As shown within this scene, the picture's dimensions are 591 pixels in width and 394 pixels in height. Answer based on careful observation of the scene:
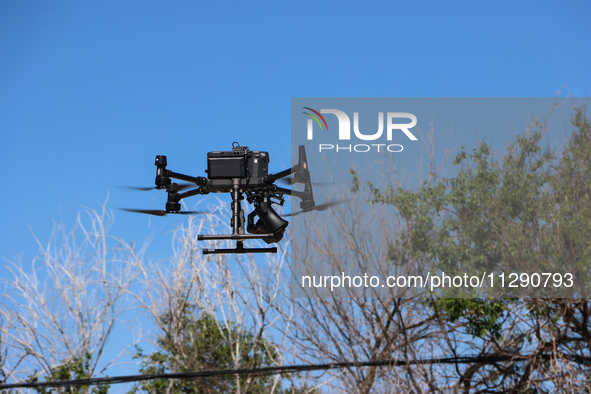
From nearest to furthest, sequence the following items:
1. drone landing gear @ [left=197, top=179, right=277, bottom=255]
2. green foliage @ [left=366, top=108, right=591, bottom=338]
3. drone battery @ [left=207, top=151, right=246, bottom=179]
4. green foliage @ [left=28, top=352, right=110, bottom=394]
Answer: drone landing gear @ [left=197, top=179, right=277, bottom=255] < drone battery @ [left=207, top=151, right=246, bottom=179] < green foliage @ [left=366, top=108, right=591, bottom=338] < green foliage @ [left=28, top=352, right=110, bottom=394]

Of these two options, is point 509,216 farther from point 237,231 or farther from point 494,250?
point 237,231

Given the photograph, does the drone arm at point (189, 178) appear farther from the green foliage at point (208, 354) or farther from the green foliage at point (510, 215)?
the green foliage at point (208, 354)

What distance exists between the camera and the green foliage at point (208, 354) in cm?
1320

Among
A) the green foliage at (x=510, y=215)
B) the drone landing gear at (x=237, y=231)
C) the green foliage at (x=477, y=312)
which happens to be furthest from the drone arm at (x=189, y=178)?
the green foliage at (x=477, y=312)

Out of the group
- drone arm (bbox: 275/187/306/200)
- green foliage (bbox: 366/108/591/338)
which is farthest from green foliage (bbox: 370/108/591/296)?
drone arm (bbox: 275/187/306/200)

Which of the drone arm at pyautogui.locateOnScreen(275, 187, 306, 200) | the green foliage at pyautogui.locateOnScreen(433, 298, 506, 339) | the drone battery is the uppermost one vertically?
the green foliage at pyautogui.locateOnScreen(433, 298, 506, 339)

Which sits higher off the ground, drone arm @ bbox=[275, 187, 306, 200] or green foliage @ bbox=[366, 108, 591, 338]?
green foliage @ bbox=[366, 108, 591, 338]

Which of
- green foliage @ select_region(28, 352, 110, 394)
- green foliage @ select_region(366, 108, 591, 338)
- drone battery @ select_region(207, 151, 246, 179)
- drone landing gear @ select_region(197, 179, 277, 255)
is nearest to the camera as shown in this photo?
drone landing gear @ select_region(197, 179, 277, 255)

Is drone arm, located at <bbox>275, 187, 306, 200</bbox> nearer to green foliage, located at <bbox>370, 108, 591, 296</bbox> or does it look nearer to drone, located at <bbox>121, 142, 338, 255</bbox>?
drone, located at <bbox>121, 142, 338, 255</bbox>

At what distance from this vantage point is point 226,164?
14.9 ft

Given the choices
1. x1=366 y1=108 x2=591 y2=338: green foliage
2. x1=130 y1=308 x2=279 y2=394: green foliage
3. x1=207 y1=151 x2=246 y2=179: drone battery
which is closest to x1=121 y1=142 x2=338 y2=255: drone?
x1=207 y1=151 x2=246 y2=179: drone battery

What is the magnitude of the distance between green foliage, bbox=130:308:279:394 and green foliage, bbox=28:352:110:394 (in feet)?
4.79

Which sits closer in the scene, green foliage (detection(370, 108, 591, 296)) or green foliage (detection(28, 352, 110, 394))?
green foliage (detection(370, 108, 591, 296))

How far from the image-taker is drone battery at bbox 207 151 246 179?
4539mm
